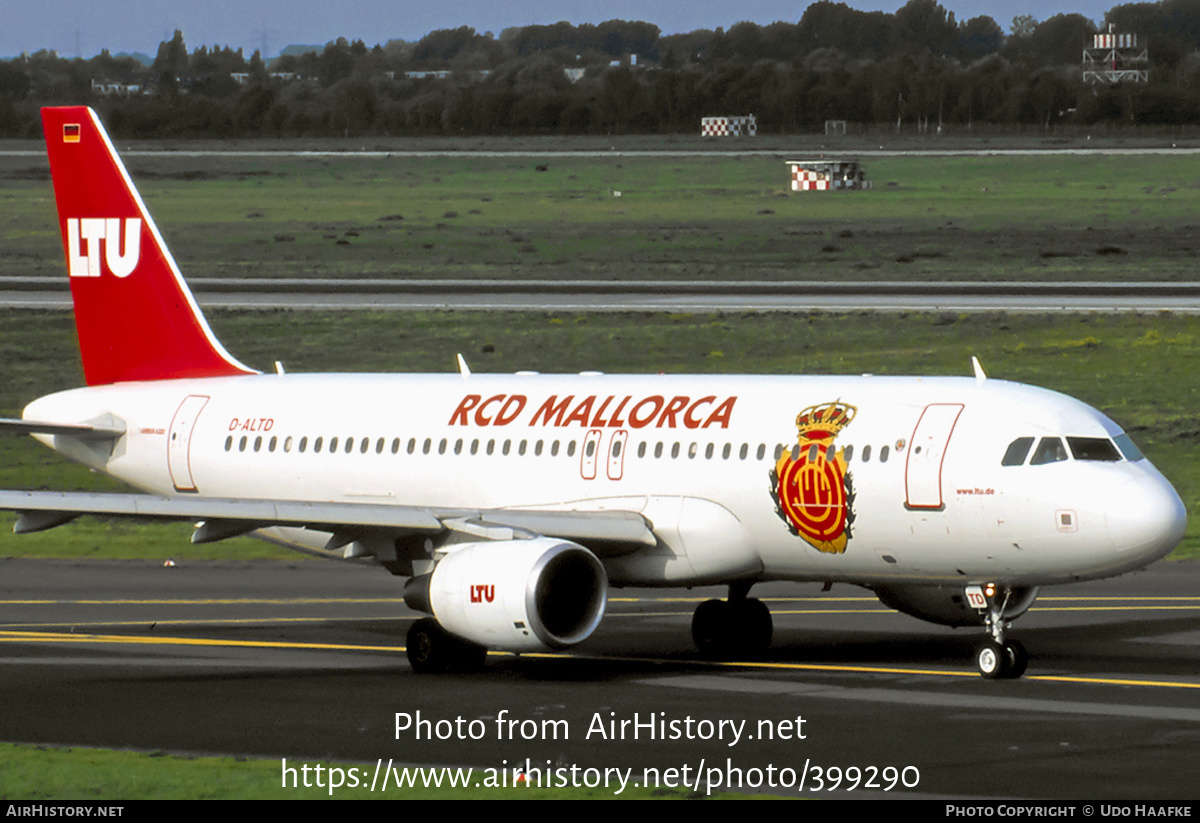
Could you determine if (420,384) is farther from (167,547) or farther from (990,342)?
(990,342)

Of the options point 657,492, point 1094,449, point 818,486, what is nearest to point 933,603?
point 818,486

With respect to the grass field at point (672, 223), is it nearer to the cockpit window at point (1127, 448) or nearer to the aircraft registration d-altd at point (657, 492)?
the aircraft registration d-altd at point (657, 492)

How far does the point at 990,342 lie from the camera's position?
6869 cm

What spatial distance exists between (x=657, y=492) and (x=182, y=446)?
10063mm

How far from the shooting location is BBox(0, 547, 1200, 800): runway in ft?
76.7

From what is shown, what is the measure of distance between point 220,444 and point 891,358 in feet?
113

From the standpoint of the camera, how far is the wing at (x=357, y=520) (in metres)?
29.2

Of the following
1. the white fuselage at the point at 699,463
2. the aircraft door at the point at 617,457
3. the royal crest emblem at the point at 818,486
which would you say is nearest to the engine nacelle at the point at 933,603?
the white fuselage at the point at 699,463

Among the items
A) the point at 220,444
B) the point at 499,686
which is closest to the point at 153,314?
the point at 220,444

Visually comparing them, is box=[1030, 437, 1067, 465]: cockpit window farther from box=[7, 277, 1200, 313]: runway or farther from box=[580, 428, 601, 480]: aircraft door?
box=[7, 277, 1200, 313]: runway

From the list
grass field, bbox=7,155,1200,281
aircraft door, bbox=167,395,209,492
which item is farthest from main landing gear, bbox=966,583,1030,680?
grass field, bbox=7,155,1200,281

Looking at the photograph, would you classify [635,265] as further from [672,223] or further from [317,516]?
[317,516]

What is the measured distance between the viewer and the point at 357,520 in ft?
99.1

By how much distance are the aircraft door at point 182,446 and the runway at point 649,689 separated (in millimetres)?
2625
